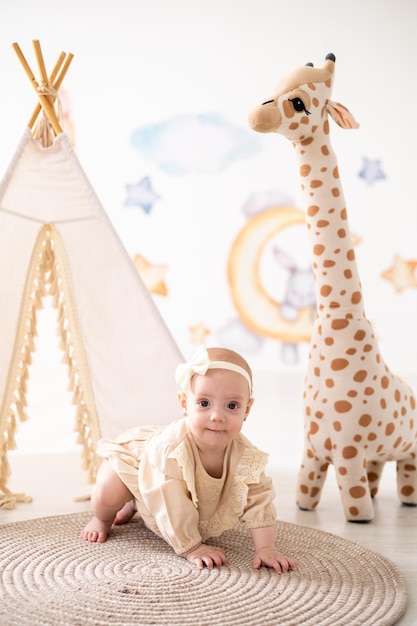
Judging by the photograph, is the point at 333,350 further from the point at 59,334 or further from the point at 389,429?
the point at 59,334

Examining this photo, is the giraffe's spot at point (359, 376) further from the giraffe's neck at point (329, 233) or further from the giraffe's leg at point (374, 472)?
the giraffe's leg at point (374, 472)

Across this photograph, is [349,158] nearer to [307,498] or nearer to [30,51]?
[30,51]

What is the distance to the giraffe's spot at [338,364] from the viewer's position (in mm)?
2166

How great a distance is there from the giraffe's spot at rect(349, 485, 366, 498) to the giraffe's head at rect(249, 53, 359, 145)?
0.91 m

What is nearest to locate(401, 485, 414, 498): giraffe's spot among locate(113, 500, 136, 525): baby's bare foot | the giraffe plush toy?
the giraffe plush toy

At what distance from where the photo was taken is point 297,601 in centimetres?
155

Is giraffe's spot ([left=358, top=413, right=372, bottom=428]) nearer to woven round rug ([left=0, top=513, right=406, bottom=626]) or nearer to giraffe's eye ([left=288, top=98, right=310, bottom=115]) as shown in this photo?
woven round rug ([left=0, top=513, right=406, bottom=626])

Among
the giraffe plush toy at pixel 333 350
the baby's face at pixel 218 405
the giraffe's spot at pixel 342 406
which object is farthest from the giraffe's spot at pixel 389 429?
the baby's face at pixel 218 405

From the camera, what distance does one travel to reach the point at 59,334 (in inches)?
98.7

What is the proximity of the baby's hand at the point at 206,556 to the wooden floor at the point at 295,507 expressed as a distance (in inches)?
15.2

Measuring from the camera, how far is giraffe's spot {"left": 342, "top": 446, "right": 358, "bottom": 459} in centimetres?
214

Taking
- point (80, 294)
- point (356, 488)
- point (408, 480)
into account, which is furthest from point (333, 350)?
point (80, 294)

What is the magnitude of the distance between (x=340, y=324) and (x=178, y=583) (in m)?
0.85

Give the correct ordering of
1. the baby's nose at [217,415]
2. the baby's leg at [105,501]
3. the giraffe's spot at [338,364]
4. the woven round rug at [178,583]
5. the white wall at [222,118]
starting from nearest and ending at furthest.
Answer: the woven round rug at [178,583] < the baby's nose at [217,415] < the baby's leg at [105,501] < the giraffe's spot at [338,364] < the white wall at [222,118]
